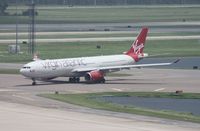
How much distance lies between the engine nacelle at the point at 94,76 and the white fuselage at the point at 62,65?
3.35 feet

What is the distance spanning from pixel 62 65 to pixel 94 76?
3.81 meters

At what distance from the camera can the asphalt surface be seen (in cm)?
6850

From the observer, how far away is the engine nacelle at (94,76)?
10750 cm

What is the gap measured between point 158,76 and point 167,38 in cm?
6862

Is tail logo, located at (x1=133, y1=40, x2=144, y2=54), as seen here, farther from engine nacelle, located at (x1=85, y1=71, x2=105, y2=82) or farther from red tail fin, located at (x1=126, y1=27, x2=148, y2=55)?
engine nacelle, located at (x1=85, y1=71, x2=105, y2=82)

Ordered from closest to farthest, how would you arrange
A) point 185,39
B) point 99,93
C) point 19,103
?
point 19,103
point 99,93
point 185,39

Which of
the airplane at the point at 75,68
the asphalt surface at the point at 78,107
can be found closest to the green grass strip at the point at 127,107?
the asphalt surface at the point at 78,107

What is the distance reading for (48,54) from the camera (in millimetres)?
151500

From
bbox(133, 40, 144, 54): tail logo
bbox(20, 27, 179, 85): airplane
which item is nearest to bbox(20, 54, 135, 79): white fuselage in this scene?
bbox(20, 27, 179, 85): airplane

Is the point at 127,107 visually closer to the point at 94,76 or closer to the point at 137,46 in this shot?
the point at 94,76

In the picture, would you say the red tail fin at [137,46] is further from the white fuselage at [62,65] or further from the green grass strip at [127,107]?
the green grass strip at [127,107]

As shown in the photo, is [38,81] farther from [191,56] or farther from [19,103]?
[191,56]

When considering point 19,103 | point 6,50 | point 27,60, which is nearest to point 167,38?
point 6,50

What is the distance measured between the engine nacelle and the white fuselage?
1021 mm
